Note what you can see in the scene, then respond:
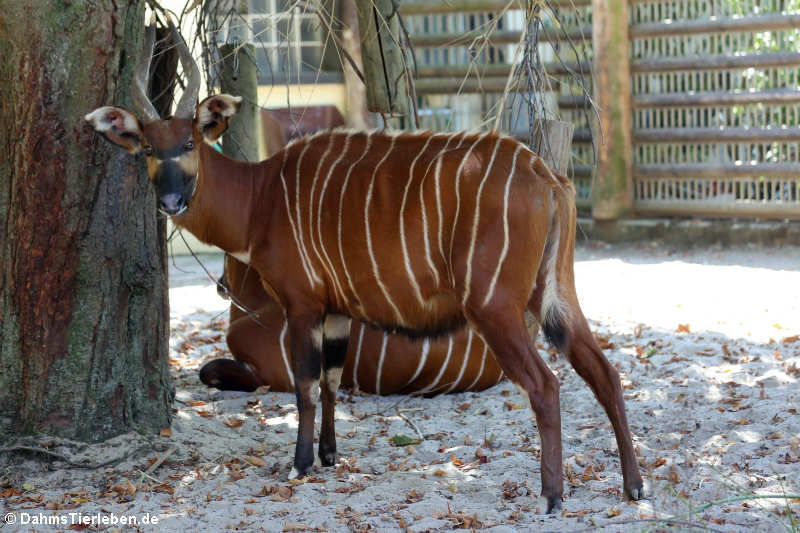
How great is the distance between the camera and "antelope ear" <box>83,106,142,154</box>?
3.83 m

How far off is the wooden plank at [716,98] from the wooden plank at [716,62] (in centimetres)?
22

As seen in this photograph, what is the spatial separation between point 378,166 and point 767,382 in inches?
88.4

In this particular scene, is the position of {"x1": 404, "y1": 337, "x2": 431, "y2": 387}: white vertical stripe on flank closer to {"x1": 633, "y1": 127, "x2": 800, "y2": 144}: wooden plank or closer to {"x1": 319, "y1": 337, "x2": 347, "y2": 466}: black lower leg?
{"x1": 319, "y1": 337, "x2": 347, "y2": 466}: black lower leg

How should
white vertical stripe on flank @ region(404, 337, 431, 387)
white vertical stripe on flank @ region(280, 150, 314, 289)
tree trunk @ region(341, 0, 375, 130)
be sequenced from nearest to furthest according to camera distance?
white vertical stripe on flank @ region(280, 150, 314, 289) → white vertical stripe on flank @ region(404, 337, 431, 387) → tree trunk @ region(341, 0, 375, 130)

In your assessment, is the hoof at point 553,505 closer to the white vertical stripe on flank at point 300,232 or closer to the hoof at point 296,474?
the hoof at point 296,474

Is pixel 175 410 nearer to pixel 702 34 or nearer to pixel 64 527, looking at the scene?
pixel 64 527

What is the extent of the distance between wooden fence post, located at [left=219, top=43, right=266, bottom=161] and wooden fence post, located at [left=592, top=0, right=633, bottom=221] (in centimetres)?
426

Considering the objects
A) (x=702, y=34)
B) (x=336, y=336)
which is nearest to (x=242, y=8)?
(x=336, y=336)

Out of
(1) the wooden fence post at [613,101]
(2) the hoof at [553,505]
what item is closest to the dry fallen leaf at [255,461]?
(2) the hoof at [553,505]

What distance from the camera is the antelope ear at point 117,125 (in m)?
3.83

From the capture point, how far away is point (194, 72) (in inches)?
160

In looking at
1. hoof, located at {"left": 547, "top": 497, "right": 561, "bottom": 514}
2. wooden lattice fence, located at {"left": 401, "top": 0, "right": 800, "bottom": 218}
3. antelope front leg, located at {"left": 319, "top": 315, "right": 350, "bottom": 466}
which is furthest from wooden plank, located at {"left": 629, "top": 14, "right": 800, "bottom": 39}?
hoof, located at {"left": 547, "top": 497, "right": 561, "bottom": 514}

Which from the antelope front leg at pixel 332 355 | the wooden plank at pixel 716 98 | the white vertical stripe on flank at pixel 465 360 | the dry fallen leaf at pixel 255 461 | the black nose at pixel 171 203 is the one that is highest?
the wooden plank at pixel 716 98

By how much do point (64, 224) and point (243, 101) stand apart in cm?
180
